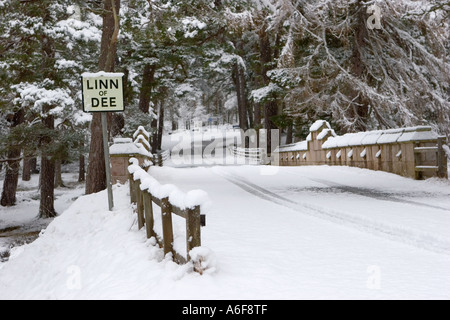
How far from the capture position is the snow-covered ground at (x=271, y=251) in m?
4.40

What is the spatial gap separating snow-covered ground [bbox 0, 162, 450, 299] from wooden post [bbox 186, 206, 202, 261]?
0.21 meters

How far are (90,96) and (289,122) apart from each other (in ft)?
55.8

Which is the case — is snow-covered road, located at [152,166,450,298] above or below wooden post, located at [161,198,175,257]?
below

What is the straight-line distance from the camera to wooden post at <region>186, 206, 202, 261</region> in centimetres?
450

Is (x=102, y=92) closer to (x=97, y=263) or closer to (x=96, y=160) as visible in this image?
(x=97, y=263)

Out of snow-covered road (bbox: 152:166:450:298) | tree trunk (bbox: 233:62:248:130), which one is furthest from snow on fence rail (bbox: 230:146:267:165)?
snow-covered road (bbox: 152:166:450:298)

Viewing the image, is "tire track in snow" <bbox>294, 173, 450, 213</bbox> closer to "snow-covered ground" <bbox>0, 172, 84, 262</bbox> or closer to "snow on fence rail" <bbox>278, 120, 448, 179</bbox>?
"snow on fence rail" <bbox>278, 120, 448, 179</bbox>

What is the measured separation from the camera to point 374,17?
19.4 metres

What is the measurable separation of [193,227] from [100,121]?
29.0 ft

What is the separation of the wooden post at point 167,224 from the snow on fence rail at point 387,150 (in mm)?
9520

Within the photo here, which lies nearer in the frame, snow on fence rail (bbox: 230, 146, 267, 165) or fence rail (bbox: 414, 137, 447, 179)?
fence rail (bbox: 414, 137, 447, 179)

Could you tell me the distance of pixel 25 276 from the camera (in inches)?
341

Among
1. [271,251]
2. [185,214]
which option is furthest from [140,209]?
[185,214]
